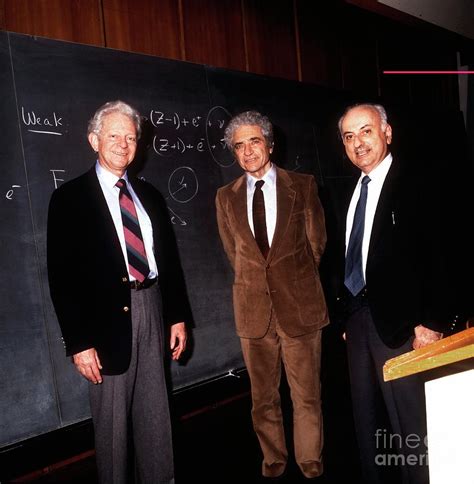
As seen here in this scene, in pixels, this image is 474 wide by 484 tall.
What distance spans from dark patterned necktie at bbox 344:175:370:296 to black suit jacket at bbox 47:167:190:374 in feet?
3.04

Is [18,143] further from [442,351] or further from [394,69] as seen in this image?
[394,69]

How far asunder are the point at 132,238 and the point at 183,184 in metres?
0.79

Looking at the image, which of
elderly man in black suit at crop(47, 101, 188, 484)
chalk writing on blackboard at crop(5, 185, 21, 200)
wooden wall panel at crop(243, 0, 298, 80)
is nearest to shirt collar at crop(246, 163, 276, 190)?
elderly man in black suit at crop(47, 101, 188, 484)

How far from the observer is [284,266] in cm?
218

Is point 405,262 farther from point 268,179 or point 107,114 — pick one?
point 107,114

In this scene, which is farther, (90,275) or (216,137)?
(216,137)

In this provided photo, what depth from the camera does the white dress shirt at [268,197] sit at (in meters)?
2.25

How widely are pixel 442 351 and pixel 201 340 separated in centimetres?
206

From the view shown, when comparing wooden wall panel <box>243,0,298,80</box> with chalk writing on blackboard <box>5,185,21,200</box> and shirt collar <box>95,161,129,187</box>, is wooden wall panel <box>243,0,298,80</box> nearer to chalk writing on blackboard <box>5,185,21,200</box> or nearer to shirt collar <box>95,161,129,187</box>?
shirt collar <box>95,161,129,187</box>

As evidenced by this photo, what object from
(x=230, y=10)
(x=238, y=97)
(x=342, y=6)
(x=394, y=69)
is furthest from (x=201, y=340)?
(x=394, y=69)

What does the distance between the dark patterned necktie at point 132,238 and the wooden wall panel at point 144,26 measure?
1.11 metres

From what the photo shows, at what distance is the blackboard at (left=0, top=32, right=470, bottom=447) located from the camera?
202cm

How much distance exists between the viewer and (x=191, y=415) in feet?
9.35

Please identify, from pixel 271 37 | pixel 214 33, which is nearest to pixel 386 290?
pixel 214 33
